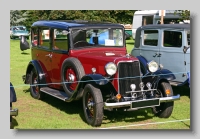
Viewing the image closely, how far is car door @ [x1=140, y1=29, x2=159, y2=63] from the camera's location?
881 cm

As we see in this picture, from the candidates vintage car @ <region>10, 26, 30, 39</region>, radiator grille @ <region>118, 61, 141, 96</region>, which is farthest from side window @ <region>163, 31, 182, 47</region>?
vintage car @ <region>10, 26, 30, 39</region>

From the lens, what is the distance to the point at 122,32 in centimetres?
712

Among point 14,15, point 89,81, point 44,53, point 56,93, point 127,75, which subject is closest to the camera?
point 89,81

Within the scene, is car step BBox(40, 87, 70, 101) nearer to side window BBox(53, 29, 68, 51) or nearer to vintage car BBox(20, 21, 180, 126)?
vintage car BBox(20, 21, 180, 126)

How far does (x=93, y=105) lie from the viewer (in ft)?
18.0

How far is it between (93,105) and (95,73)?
766 mm

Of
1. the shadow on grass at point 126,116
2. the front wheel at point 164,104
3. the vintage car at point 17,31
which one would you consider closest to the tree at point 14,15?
the shadow on grass at point 126,116

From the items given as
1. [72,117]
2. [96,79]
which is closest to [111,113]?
[72,117]

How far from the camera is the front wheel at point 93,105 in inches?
212

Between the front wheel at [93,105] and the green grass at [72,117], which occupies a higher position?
the front wheel at [93,105]

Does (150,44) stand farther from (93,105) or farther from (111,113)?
(93,105)

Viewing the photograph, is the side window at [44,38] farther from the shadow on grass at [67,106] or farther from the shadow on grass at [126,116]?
the shadow on grass at [126,116]

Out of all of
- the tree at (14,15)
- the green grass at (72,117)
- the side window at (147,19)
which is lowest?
the green grass at (72,117)

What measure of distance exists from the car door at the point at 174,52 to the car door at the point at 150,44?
0.21 meters
